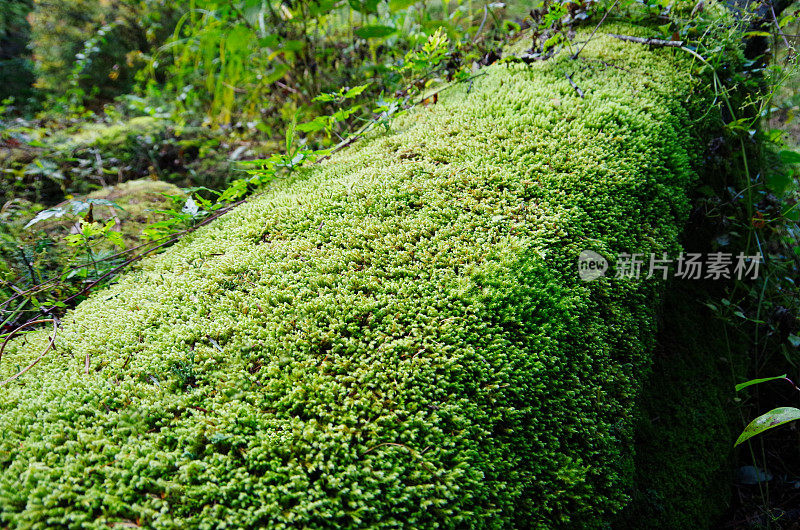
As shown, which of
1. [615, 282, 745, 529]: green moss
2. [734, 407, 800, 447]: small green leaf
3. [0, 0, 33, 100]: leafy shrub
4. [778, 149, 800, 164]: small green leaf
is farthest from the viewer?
[0, 0, 33, 100]: leafy shrub

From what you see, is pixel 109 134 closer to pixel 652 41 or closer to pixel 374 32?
pixel 374 32

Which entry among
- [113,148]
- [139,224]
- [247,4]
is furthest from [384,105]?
[113,148]

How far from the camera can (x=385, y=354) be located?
1.40 m

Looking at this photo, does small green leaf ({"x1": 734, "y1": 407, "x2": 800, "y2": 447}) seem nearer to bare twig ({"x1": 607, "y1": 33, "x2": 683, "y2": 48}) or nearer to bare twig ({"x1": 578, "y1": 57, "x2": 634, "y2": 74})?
bare twig ({"x1": 578, "y1": 57, "x2": 634, "y2": 74})

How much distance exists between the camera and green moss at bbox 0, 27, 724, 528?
43.6 inches

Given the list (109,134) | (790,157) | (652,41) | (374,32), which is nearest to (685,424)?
(790,157)

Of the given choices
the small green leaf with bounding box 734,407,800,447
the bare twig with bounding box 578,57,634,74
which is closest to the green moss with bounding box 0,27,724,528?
the small green leaf with bounding box 734,407,800,447

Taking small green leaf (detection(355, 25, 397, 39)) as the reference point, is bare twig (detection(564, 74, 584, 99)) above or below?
below

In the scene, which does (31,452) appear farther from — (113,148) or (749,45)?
(749,45)

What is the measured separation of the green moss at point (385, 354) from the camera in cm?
111

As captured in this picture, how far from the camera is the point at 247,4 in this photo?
2887mm

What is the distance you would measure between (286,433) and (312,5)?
351cm

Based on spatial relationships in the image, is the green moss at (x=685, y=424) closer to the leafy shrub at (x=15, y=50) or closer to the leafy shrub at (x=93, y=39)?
the leafy shrub at (x=93, y=39)

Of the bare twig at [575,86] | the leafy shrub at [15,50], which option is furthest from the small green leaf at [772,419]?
the leafy shrub at [15,50]
